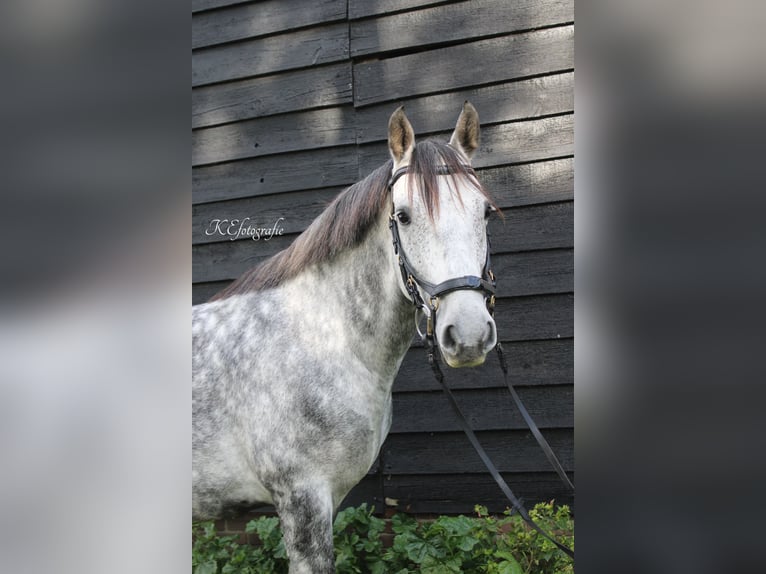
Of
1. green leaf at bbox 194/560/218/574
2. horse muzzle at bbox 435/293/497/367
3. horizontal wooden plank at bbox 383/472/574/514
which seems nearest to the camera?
horse muzzle at bbox 435/293/497/367

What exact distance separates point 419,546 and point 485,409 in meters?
0.47

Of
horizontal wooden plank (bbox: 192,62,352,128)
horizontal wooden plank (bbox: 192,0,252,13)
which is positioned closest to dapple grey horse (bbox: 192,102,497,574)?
horizontal wooden plank (bbox: 192,62,352,128)

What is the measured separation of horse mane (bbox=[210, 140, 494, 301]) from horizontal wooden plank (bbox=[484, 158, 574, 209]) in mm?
343

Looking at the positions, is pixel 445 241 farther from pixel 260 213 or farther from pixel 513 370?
pixel 260 213

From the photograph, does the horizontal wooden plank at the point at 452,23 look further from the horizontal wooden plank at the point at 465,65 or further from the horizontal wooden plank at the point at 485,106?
the horizontal wooden plank at the point at 485,106

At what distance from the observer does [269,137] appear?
235 centimetres

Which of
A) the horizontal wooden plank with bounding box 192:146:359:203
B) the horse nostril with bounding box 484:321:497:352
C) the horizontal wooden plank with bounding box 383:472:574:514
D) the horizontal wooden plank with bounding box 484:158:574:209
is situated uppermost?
the horizontal wooden plank with bounding box 192:146:359:203

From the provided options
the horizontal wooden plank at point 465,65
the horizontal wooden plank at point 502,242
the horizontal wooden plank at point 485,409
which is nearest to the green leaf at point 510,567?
the horizontal wooden plank at point 485,409

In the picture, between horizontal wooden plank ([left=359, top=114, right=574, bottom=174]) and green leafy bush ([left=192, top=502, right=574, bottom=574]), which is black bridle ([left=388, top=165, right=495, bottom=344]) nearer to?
horizontal wooden plank ([left=359, top=114, right=574, bottom=174])

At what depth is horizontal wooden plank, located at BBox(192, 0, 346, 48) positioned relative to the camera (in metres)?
2.24
